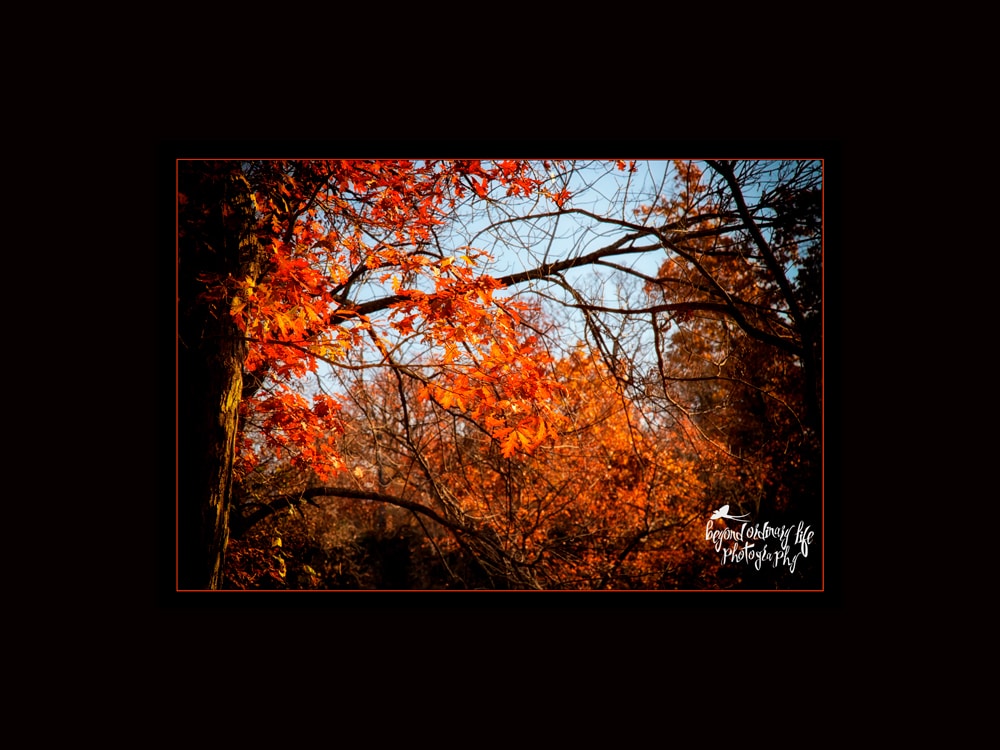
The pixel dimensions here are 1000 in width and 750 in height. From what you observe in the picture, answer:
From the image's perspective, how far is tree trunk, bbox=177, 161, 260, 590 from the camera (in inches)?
72.2

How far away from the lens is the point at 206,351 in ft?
6.06

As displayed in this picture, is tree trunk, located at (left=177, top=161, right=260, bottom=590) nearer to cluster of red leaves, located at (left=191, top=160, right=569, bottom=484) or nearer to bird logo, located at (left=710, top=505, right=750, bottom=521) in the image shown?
cluster of red leaves, located at (left=191, top=160, right=569, bottom=484)

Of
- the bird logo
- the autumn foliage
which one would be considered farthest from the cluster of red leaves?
the bird logo

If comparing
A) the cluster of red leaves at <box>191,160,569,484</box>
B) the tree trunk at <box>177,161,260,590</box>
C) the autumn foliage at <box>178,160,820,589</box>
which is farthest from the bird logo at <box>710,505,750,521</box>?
the tree trunk at <box>177,161,260,590</box>

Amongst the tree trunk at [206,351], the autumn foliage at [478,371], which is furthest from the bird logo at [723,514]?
the tree trunk at [206,351]

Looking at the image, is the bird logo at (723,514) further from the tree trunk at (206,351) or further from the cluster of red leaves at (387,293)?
the tree trunk at (206,351)

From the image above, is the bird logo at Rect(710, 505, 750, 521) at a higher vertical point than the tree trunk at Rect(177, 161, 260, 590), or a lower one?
lower

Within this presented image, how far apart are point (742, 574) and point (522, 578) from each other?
104cm

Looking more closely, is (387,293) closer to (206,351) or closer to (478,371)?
(478,371)

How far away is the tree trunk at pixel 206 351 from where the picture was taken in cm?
183

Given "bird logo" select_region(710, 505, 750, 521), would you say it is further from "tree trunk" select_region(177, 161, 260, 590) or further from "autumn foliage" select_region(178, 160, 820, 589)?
"tree trunk" select_region(177, 161, 260, 590)
